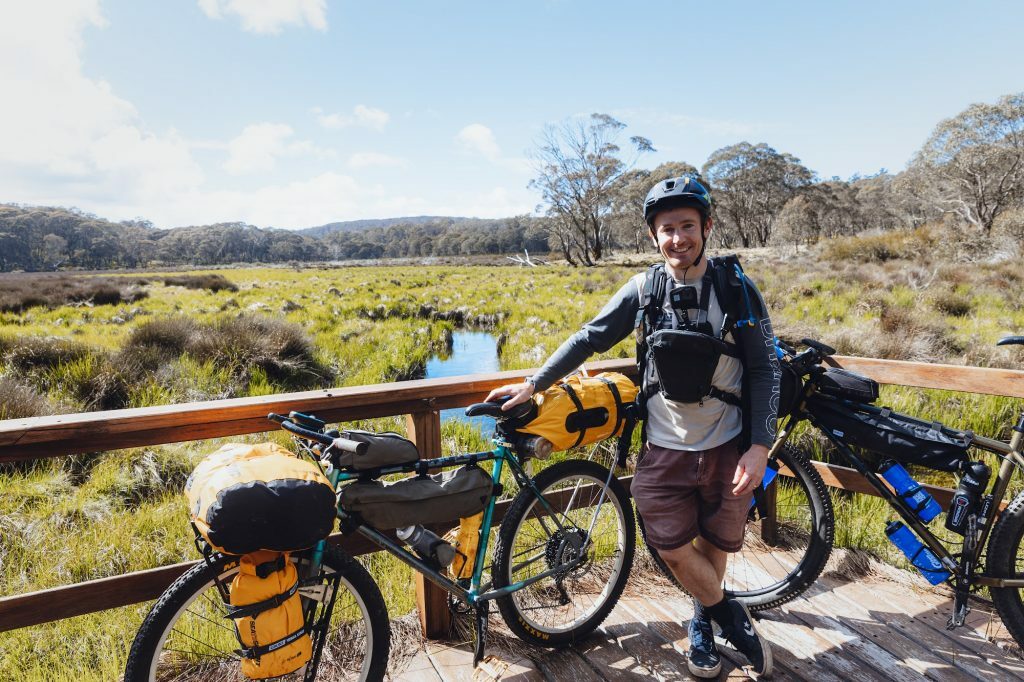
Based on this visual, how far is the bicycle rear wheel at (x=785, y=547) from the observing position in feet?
8.83

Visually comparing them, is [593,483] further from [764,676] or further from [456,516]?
[764,676]

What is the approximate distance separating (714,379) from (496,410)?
2.85ft

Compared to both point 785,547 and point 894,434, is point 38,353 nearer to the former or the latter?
point 785,547

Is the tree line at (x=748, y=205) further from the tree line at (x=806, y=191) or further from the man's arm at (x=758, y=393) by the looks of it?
the man's arm at (x=758, y=393)

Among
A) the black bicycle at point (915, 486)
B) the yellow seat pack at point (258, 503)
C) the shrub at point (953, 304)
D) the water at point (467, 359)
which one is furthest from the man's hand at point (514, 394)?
the shrub at point (953, 304)

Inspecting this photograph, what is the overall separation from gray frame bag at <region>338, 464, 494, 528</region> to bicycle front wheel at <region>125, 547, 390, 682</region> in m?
0.17

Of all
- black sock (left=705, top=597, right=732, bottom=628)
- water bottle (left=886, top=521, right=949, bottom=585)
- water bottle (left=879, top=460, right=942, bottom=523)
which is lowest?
black sock (left=705, top=597, right=732, bottom=628)

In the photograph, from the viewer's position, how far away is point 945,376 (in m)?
2.79

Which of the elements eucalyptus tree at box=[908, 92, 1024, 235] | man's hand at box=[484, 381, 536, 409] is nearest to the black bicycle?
man's hand at box=[484, 381, 536, 409]

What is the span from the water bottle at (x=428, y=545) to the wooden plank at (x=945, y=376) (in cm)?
247

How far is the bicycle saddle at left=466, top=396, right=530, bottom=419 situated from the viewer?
2.18 m

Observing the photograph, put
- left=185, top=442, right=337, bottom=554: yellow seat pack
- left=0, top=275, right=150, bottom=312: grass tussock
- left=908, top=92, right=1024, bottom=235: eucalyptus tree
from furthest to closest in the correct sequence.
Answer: left=908, top=92, right=1024, bottom=235: eucalyptus tree → left=0, top=275, right=150, bottom=312: grass tussock → left=185, top=442, right=337, bottom=554: yellow seat pack

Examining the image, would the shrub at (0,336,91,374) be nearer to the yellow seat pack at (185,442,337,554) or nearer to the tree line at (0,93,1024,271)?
the yellow seat pack at (185,442,337,554)

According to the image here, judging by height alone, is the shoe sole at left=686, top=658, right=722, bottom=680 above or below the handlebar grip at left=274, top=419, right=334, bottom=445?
below
